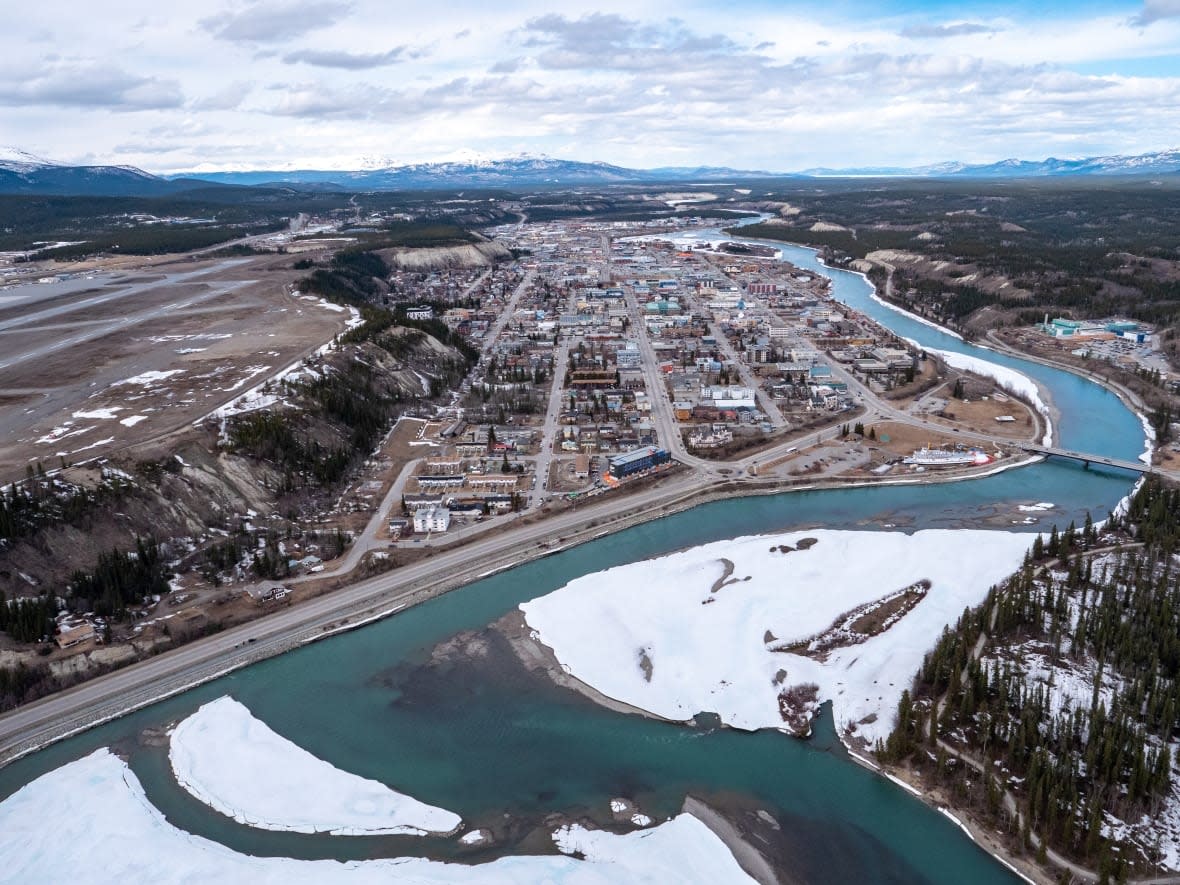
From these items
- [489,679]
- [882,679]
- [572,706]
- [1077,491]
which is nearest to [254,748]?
[489,679]

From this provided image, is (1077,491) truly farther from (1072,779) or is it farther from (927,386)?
(1072,779)

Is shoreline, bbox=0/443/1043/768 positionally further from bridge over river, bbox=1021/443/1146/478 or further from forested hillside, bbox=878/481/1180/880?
forested hillside, bbox=878/481/1180/880

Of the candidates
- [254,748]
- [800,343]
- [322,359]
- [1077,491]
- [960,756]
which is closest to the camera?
[960,756]

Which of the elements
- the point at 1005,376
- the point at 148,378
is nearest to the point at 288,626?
the point at 148,378

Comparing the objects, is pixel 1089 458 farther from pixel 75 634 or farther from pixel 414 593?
pixel 75 634

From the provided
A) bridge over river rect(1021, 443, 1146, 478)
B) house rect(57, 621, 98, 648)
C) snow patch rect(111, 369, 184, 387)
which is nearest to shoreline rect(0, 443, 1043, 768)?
bridge over river rect(1021, 443, 1146, 478)

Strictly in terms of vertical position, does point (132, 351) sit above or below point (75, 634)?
above

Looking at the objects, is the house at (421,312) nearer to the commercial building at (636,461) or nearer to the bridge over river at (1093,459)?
the commercial building at (636,461)
